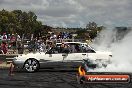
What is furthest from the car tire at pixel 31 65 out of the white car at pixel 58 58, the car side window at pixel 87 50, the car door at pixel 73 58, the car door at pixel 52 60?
the car side window at pixel 87 50

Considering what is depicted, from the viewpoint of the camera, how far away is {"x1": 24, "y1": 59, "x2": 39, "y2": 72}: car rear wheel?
59.4 ft

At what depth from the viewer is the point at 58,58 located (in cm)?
1795

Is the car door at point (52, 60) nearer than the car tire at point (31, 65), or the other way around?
the car door at point (52, 60)

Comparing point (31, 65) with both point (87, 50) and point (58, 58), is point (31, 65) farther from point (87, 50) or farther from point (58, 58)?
point (87, 50)

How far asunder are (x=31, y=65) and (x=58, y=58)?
53.0 inches

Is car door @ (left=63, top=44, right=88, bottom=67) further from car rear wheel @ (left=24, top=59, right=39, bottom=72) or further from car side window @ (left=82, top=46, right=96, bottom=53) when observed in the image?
car rear wheel @ (left=24, top=59, right=39, bottom=72)

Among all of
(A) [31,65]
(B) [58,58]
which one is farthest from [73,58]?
(A) [31,65]

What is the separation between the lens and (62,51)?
1822cm

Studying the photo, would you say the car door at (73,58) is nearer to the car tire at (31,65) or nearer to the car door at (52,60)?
the car door at (52,60)

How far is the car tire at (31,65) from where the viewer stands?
18.1 metres

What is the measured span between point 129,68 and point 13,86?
4171mm

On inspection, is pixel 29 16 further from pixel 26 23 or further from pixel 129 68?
pixel 129 68

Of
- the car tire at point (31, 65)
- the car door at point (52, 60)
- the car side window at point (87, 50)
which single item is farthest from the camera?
the car side window at point (87, 50)

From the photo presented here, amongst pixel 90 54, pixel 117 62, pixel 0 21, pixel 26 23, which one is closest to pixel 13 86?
pixel 117 62
